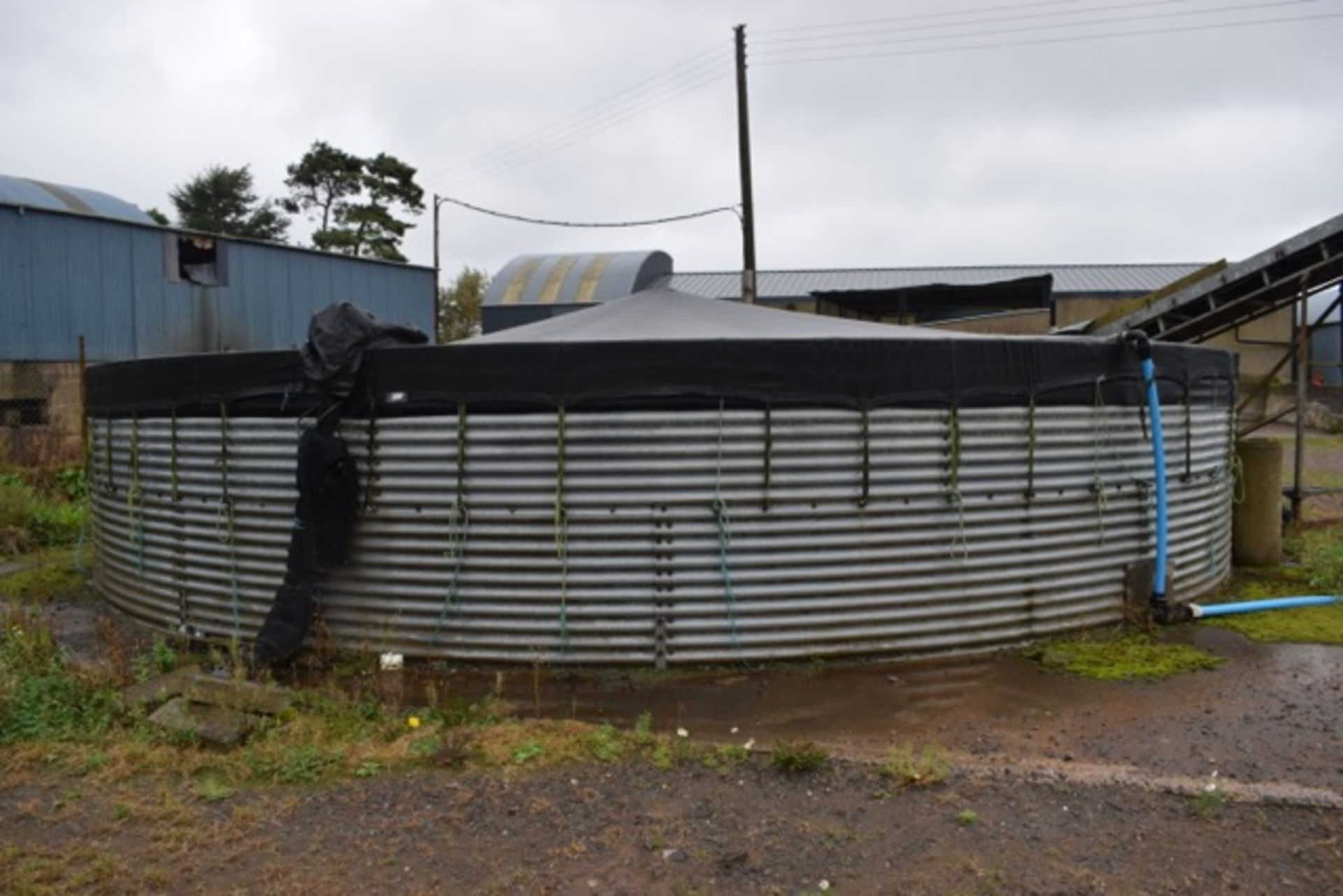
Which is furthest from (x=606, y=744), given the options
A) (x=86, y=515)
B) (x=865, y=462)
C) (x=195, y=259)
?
(x=195, y=259)

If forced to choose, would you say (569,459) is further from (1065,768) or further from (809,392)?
(1065,768)

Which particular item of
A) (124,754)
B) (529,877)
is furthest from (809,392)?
(124,754)

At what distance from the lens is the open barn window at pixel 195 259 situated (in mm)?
21938

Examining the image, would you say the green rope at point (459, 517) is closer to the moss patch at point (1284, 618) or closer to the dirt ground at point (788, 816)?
the dirt ground at point (788, 816)

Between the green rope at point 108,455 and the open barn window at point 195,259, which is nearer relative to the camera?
the green rope at point 108,455

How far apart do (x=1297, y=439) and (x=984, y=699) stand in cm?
878

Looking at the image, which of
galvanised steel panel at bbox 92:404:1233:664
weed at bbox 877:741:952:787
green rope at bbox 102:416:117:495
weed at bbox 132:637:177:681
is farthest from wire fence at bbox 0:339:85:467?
weed at bbox 877:741:952:787

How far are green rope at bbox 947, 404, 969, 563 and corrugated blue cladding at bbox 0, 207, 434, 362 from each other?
13367 millimetres

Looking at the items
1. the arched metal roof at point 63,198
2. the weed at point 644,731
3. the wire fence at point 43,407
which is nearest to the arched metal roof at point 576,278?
the arched metal roof at point 63,198

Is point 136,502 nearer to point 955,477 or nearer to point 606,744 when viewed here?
point 606,744

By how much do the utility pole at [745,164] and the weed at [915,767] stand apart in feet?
57.2

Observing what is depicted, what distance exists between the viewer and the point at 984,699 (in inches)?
243

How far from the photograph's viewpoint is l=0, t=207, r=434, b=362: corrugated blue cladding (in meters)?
18.8

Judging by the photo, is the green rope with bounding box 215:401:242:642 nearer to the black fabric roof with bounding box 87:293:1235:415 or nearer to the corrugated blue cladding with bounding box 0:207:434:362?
the black fabric roof with bounding box 87:293:1235:415
